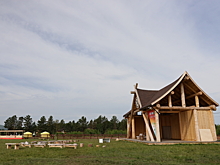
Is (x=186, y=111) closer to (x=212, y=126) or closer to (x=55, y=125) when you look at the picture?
(x=212, y=126)

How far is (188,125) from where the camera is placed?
18.2 meters

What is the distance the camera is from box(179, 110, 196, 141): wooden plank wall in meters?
17.5

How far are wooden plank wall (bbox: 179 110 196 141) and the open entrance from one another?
2.45m

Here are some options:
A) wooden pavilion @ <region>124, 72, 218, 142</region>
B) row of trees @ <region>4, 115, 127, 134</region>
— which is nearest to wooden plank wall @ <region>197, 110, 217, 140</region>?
wooden pavilion @ <region>124, 72, 218, 142</region>

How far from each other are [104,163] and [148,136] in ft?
37.4

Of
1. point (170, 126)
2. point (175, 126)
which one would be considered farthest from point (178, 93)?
point (170, 126)

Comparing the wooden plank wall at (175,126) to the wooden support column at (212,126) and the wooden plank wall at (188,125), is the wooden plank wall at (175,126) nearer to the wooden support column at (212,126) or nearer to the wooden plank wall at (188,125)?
the wooden plank wall at (188,125)

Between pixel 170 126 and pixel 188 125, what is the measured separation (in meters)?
4.94

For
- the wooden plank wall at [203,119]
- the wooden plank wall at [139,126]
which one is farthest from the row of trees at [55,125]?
the wooden plank wall at [203,119]

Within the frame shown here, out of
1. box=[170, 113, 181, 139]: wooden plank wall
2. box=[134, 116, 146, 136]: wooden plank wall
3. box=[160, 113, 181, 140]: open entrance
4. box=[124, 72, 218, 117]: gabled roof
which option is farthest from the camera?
box=[134, 116, 146, 136]: wooden plank wall

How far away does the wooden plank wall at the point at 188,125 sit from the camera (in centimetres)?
1751

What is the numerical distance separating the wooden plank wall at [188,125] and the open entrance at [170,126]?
8.03 ft

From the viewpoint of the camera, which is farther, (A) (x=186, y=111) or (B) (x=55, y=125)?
(B) (x=55, y=125)

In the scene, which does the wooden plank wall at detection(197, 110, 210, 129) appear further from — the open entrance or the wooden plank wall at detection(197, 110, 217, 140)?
the open entrance
